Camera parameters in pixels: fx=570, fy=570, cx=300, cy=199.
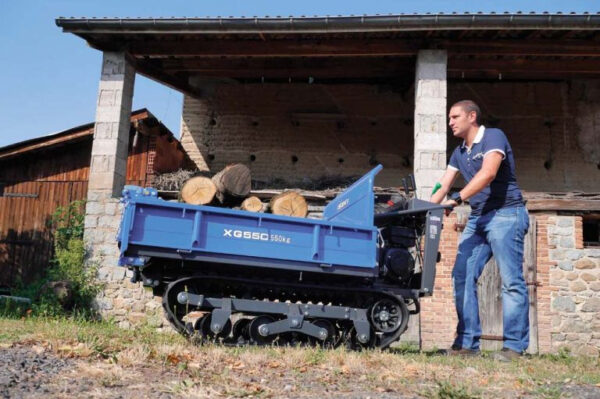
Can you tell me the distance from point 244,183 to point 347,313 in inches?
148

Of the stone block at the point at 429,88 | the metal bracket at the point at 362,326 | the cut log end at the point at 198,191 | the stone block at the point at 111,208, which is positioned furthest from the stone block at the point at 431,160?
the stone block at the point at 111,208

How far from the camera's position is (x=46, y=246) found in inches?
483

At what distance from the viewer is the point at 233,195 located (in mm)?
8930

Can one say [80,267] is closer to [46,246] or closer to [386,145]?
[46,246]

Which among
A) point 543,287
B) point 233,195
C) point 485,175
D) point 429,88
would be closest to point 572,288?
point 543,287

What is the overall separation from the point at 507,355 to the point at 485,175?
1.60 meters

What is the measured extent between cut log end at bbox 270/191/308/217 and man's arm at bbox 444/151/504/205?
13.2 ft

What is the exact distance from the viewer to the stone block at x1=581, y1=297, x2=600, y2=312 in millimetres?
9148

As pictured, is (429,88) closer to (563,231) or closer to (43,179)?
(563,231)

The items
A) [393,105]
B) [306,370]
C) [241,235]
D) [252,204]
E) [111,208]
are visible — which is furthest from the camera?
[393,105]

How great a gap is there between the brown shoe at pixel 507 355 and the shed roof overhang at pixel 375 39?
19.7ft

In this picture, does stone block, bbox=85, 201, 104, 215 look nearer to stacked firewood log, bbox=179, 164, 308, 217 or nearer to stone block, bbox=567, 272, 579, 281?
stacked firewood log, bbox=179, 164, 308, 217

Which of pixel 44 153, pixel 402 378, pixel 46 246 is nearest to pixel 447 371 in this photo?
pixel 402 378

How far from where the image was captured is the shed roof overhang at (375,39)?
30.7ft
